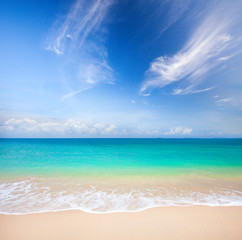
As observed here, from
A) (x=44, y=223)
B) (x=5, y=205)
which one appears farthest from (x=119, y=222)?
(x=5, y=205)

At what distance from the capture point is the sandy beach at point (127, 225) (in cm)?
344

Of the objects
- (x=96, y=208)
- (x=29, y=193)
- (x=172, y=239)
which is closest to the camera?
(x=172, y=239)

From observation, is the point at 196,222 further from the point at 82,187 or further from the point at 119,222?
the point at 82,187

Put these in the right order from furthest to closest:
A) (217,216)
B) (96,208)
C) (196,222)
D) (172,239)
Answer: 1. (96,208)
2. (217,216)
3. (196,222)
4. (172,239)

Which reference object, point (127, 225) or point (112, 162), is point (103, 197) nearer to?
point (127, 225)

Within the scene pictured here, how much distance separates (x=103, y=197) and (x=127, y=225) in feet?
7.17

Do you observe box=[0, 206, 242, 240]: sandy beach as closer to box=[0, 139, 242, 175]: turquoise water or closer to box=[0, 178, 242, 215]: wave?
box=[0, 178, 242, 215]: wave

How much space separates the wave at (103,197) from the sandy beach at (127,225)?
435mm

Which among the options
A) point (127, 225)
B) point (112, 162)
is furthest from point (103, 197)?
point (112, 162)

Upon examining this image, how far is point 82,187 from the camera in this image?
7043mm

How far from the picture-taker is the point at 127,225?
382 cm

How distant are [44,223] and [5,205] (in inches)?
99.1

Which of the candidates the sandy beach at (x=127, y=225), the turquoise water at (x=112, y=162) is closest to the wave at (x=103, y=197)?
the sandy beach at (x=127, y=225)

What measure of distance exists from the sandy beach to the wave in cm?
43
